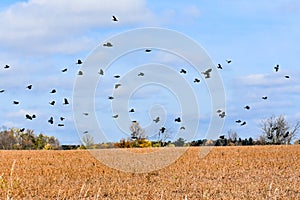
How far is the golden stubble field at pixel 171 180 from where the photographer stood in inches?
495

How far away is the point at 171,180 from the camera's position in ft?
52.1

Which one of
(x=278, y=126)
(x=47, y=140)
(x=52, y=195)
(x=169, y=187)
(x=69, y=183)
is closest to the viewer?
(x=52, y=195)

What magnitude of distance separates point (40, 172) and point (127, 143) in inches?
1235

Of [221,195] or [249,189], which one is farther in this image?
[249,189]

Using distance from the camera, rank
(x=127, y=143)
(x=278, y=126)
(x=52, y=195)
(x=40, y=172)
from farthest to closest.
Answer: (x=278, y=126), (x=127, y=143), (x=40, y=172), (x=52, y=195)

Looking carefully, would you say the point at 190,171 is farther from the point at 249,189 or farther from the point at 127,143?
the point at 127,143

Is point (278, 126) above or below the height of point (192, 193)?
above

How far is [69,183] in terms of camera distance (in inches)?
606

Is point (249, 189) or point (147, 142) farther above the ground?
point (147, 142)

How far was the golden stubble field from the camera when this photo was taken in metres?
12.6

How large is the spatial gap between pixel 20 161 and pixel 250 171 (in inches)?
441

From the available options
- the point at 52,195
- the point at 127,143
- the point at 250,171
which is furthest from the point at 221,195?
the point at 127,143

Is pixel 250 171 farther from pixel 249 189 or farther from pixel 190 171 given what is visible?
pixel 249 189

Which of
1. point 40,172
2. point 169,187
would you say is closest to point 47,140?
point 40,172
